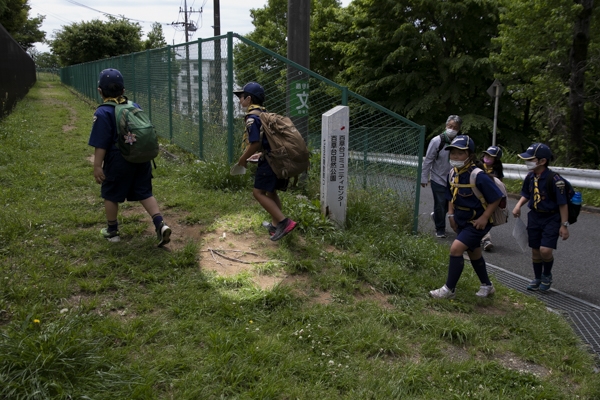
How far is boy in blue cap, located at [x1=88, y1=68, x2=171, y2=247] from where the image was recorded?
4180mm

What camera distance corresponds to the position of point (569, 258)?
261 inches

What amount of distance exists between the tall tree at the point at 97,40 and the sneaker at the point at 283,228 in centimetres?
4201

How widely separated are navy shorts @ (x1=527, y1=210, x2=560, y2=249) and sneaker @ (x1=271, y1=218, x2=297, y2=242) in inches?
102

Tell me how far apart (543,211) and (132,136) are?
409 centimetres

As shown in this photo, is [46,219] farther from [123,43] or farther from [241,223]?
[123,43]

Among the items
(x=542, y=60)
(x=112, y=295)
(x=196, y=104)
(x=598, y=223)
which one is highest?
(x=542, y=60)

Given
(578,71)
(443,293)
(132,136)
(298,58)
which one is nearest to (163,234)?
(132,136)

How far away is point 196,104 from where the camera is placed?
26.8 ft

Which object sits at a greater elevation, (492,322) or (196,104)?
(196,104)

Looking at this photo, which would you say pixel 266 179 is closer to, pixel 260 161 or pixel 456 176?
pixel 260 161

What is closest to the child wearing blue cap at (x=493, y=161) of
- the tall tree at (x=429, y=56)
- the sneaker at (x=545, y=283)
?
the sneaker at (x=545, y=283)

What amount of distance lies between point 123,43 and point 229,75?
1592 inches

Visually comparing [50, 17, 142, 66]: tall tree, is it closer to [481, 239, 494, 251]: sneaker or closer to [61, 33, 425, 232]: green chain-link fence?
[61, 33, 425, 232]: green chain-link fence

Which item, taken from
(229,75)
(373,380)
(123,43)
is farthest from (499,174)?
(123,43)
